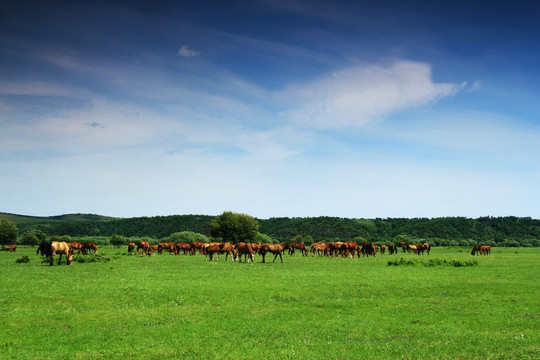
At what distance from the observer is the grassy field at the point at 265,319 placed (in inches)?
468

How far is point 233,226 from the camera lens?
92.8 meters

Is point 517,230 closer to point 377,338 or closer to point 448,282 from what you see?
point 448,282

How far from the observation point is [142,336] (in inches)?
519

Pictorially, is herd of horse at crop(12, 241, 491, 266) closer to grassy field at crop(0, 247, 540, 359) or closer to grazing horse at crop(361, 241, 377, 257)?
grazing horse at crop(361, 241, 377, 257)

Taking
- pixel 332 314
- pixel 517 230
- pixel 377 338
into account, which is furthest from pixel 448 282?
pixel 517 230

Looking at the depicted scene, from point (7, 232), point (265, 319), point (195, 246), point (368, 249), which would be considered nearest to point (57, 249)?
point (195, 246)

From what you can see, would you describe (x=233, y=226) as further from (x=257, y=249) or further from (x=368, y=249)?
(x=257, y=249)

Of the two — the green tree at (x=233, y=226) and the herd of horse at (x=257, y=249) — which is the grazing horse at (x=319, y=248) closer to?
the herd of horse at (x=257, y=249)

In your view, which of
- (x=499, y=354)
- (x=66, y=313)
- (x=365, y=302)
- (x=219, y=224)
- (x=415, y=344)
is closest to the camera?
(x=499, y=354)

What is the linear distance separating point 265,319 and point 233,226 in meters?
77.9

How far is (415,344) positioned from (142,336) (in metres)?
8.82

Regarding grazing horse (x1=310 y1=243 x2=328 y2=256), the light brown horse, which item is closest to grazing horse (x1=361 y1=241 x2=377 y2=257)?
grazing horse (x1=310 y1=243 x2=328 y2=256)

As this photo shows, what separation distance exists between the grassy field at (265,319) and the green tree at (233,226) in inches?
2652

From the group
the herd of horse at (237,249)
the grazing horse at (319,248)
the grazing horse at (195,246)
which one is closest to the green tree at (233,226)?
the herd of horse at (237,249)
